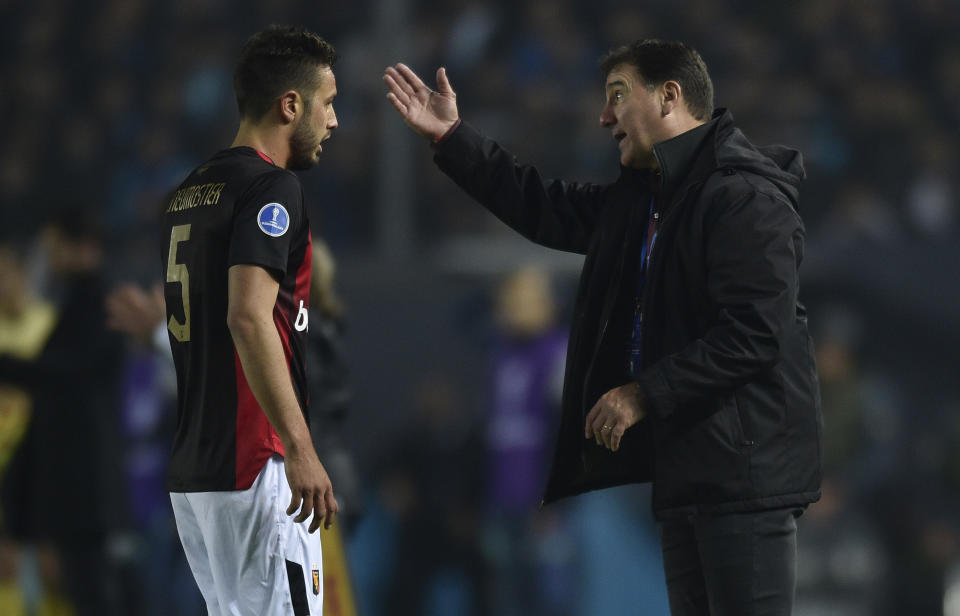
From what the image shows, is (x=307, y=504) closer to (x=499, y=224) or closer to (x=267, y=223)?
(x=267, y=223)

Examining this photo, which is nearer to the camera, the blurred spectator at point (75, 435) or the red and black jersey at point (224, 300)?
the red and black jersey at point (224, 300)

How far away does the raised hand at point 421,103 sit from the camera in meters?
4.07

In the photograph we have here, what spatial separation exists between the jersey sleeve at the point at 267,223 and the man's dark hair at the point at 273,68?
0.26 m

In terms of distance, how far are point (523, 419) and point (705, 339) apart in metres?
4.95

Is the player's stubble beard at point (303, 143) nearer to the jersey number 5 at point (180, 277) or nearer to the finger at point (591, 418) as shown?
the jersey number 5 at point (180, 277)

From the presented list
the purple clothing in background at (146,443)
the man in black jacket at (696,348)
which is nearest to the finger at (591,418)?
the man in black jacket at (696,348)

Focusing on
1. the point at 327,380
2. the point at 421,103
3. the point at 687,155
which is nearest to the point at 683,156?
the point at 687,155

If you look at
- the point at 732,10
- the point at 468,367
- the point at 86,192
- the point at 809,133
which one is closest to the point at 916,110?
the point at 809,133

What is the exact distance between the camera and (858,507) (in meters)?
8.20

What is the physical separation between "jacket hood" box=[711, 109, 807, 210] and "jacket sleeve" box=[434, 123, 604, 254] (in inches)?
18.7

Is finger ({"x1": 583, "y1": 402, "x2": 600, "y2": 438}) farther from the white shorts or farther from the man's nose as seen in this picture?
the man's nose

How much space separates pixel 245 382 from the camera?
3.24m

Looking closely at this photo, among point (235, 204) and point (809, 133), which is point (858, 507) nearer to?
point (809, 133)

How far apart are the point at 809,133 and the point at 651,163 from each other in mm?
5536
